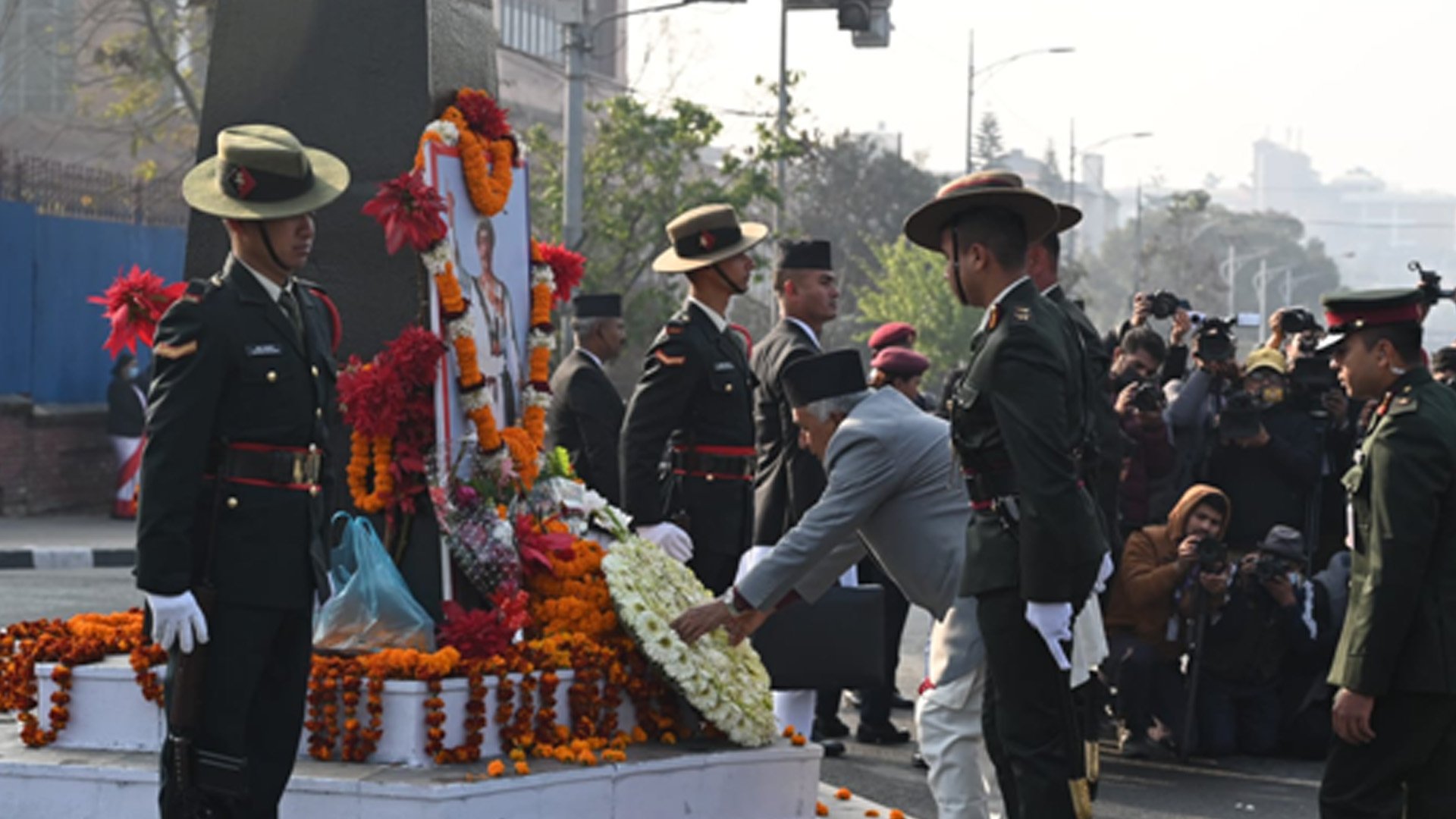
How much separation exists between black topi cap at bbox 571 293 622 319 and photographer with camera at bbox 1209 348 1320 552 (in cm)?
327

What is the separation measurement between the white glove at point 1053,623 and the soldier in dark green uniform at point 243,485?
6.56 feet

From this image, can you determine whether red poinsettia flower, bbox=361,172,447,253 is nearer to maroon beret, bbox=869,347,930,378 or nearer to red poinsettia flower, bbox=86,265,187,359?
red poinsettia flower, bbox=86,265,187,359

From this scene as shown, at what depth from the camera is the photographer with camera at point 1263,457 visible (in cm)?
1045

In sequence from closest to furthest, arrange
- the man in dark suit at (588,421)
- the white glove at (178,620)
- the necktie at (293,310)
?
the white glove at (178,620) < the necktie at (293,310) < the man in dark suit at (588,421)

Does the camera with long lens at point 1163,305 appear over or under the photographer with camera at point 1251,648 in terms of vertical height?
over

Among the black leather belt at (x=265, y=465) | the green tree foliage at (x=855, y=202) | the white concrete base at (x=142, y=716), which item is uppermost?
the green tree foliage at (x=855, y=202)

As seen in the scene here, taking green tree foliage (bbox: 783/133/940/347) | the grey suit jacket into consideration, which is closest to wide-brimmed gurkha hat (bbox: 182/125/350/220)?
the grey suit jacket

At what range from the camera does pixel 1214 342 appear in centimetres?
1075

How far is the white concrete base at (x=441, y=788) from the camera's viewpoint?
21.0ft

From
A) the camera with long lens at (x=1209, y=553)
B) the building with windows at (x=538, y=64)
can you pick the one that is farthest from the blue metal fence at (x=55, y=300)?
the building with windows at (x=538, y=64)

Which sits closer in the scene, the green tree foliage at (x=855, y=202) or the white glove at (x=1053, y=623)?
the white glove at (x=1053, y=623)

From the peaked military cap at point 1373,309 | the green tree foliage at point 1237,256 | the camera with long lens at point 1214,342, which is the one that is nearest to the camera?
the peaked military cap at point 1373,309

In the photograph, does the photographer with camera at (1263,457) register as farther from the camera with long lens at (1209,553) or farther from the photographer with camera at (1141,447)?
the camera with long lens at (1209,553)

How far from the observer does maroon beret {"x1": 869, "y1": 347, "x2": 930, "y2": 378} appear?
913 centimetres
